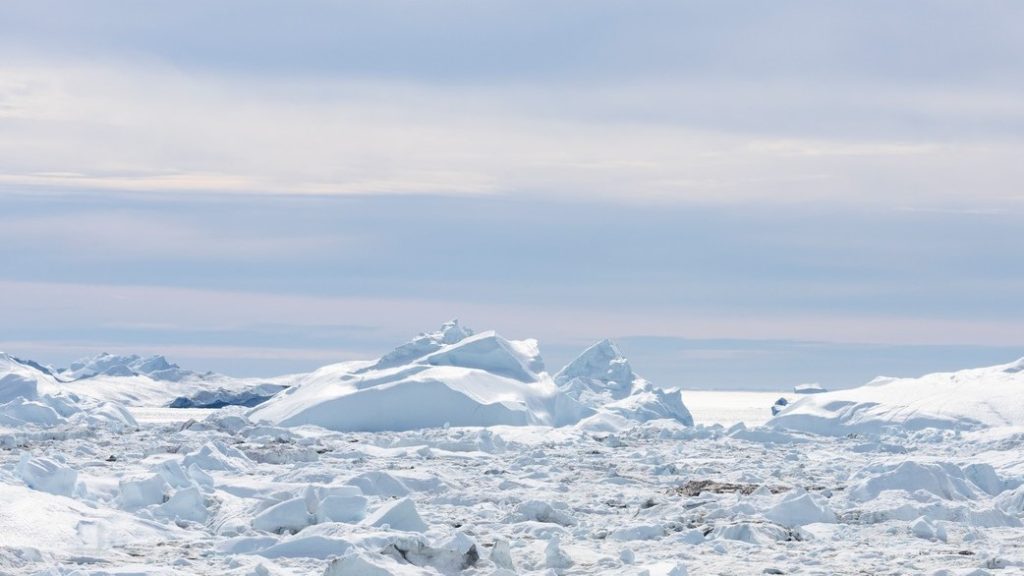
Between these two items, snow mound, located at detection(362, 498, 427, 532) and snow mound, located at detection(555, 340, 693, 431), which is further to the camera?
snow mound, located at detection(555, 340, 693, 431)

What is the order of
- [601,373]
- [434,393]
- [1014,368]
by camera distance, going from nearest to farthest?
[434,393], [1014,368], [601,373]

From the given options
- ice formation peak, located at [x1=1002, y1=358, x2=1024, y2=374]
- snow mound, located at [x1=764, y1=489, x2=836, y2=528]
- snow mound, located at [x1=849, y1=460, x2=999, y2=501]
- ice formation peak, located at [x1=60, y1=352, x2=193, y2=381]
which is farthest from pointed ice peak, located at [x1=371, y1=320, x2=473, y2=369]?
ice formation peak, located at [x1=60, y1=352, x2=193, y2=381]

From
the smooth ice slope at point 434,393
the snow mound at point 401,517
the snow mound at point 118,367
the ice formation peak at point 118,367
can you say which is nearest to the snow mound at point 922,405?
the smooth ice slope at point 434,393

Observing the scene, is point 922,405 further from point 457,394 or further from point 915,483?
point 915,483

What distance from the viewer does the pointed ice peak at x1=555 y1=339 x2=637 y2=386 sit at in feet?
160

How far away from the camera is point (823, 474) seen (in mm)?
23344

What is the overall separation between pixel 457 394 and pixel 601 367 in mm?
12750

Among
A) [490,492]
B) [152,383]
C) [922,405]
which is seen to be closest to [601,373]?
[922,405]

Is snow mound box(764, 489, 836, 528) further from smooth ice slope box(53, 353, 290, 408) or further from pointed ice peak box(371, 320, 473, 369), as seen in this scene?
smooth ice slope box(53, 353, 290, 408)

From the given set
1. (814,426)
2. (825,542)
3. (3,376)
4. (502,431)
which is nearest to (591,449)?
(502,431)

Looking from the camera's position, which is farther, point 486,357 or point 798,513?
point 486,357

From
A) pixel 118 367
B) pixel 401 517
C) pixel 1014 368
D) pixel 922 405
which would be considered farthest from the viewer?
pixel 118 367

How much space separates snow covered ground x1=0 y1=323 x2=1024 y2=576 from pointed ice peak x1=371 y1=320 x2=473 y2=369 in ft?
7.33

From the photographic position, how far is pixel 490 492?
1775 cm
